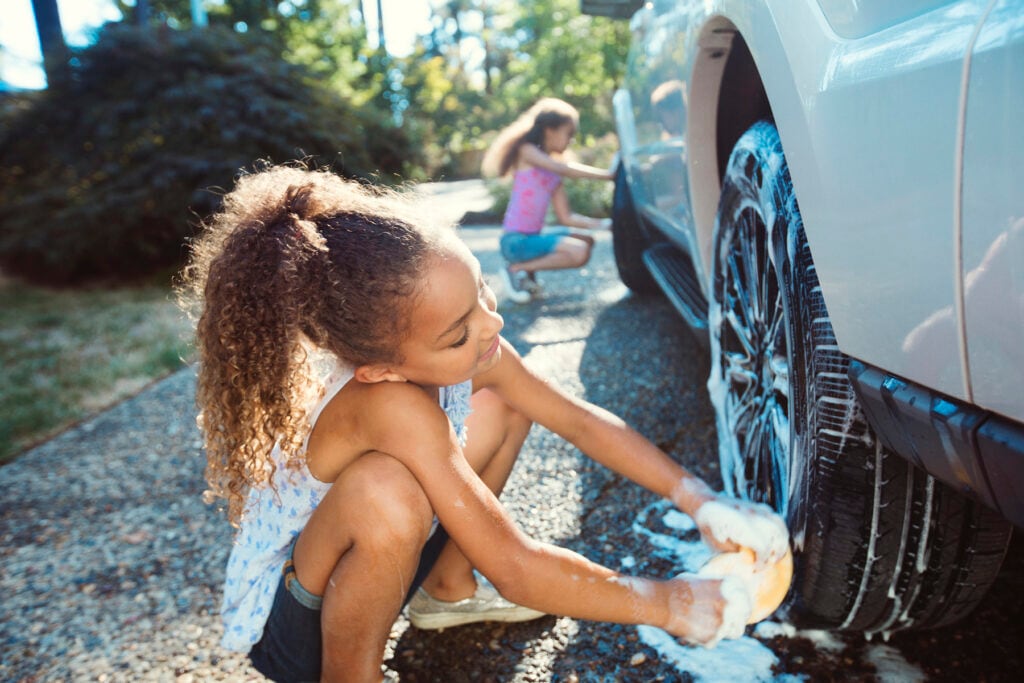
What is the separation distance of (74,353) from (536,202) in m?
2.68

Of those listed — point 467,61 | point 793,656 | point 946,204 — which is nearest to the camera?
point 946,204

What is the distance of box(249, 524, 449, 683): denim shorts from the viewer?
127cm

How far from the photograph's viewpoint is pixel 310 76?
24.5ft

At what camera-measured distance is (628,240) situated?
3998 millimetres

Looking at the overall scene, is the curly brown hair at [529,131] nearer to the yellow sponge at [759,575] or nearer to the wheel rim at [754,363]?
the wheel rim at [754,363]

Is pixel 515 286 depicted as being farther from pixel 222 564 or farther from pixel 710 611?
pixel 710 611

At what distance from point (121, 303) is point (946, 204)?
18.9ft

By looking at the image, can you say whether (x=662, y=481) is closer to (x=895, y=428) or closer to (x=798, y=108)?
(x=895, y=428)

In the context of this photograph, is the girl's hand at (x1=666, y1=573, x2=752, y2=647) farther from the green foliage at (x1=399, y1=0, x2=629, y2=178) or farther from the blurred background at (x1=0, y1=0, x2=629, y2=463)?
the green foliage at (x1=399, y1=0, x2=629, y2=178)

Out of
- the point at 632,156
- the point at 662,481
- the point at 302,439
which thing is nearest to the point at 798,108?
the point at 662,481

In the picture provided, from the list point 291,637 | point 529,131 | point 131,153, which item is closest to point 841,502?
point 291,637

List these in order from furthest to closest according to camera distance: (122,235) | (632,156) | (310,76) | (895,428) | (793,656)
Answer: (310,76) → (122,235) → (632,156) → (793,656) → (895,428)

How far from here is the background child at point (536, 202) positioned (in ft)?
15.1

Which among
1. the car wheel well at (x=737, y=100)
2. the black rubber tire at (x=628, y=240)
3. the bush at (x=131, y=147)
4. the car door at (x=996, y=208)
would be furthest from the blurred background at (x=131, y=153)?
the car door at (x=996, y=208)
